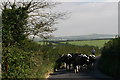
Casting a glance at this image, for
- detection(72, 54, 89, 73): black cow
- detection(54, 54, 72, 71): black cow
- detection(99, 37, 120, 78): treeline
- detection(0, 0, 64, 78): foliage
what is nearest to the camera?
detection(99, 37, 120, 78): treeline

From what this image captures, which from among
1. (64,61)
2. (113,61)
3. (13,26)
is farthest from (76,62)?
(113,61)

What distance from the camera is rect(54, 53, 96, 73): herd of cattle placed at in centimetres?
1867

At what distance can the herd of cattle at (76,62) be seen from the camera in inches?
735

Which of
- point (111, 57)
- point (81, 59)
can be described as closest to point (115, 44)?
point (111, 57)

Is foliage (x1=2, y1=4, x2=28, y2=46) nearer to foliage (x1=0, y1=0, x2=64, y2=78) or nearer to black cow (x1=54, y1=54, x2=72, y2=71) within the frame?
foliage (x1=0, y1=0, x2=64, y2=78)

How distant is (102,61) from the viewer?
5102mm

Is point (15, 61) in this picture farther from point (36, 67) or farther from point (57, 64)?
point (57, 64)

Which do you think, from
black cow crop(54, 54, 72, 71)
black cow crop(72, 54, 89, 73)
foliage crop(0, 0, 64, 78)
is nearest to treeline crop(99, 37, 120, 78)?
foliage crop(0, 0, 64, 78)

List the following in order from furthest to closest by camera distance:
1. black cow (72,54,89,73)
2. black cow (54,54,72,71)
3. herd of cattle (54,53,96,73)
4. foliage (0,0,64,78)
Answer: black cow (54,54,72,71), black cow (72,54,89,73), herd of cattle (54,53,96,73), foliage (0,0,64,78)

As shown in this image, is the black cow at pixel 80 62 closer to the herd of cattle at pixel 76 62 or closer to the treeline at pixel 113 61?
the herd of cattle at pixel 76 62

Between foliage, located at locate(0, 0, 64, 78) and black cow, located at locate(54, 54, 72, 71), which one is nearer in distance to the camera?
foliage, located at locate(0, 0, 64, 78)

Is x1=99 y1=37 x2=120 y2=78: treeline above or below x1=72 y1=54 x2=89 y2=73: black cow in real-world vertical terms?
above

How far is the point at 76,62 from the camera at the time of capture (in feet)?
64.2

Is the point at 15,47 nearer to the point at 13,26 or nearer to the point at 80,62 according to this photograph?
the point at 13,26
